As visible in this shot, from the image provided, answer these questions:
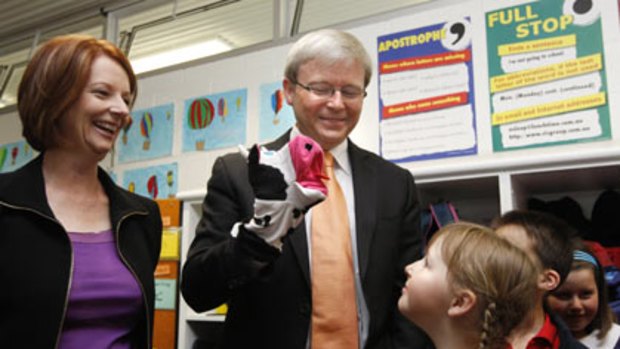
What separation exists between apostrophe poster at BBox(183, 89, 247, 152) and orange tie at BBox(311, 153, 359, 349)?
1907 millimetres

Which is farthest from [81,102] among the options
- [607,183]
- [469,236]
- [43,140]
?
[607,183]

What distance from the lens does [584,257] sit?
162 cm

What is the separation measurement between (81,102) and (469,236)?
3.09ft

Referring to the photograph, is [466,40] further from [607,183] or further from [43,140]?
[43,140]

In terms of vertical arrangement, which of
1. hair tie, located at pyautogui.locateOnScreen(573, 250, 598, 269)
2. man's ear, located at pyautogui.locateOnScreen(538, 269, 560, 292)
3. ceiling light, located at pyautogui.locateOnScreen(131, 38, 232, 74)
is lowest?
man's ear, located at pyautogui.locateOnScreen(538, 269, 560, 292)

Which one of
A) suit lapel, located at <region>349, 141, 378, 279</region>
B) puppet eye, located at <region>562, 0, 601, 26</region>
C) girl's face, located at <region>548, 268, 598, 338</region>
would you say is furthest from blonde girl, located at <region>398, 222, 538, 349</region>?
puppet eye, located at <region>562, 0, 601, 26</region>

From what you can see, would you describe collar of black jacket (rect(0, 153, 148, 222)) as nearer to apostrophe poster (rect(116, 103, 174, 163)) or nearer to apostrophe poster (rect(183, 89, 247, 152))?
apostrophe poster (rect(183, 89, 247, 152))

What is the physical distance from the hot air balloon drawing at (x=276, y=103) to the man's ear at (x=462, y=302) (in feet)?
6.41

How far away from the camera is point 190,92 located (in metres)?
3.45

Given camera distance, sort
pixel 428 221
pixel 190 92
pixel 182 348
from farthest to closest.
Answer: pixel 190 92, pixel 182 348, pixel 428 221

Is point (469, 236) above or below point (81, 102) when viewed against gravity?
below

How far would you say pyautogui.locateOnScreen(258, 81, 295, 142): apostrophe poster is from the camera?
120 inches

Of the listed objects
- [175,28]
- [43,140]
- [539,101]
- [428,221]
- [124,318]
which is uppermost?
[175,28]

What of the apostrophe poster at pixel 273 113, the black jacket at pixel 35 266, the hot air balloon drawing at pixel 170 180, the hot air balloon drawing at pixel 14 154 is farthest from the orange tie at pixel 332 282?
the hot air balloon drawing at pixel 14 154
